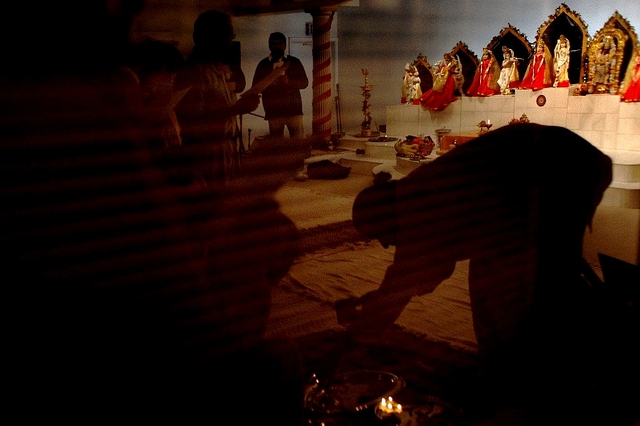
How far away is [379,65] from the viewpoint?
30.5 ft

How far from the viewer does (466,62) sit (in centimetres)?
738

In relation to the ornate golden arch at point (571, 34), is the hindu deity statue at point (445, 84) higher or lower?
lower

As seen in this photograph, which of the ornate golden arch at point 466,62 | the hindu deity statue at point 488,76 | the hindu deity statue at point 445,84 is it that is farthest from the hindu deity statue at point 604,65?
the ornate golden arch at point 466,62

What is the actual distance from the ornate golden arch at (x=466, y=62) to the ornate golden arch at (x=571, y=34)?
3.32 feet

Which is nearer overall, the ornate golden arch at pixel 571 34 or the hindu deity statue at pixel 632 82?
the hindu deity statue at pixel 632 82

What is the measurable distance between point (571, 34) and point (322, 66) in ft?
9.39

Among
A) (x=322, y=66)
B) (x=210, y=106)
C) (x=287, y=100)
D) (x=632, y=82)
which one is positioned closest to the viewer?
(x=210, y=106)

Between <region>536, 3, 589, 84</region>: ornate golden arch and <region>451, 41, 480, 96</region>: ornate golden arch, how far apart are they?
1.01 metres

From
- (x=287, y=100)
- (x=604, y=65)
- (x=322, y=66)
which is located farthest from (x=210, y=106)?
(x=604, y=65)

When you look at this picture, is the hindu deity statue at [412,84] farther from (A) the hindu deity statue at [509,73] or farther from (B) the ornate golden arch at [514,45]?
Answer: (A) the hindu deity statue at [509,73]

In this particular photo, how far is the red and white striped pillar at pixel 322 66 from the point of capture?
22.3 ft

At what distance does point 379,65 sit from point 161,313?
902 centimetres

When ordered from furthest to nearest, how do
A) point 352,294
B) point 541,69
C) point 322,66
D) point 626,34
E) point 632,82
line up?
point 322,66 → point 541,69 → point 626,34 → point 632,82 → point 352,294

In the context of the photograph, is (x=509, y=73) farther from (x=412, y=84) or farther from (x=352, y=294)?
(x=352, y=294)
